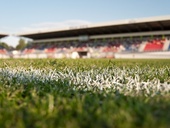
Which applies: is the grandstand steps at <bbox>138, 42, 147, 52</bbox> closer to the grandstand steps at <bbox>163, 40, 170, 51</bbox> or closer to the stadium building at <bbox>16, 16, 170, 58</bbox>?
the stadium building at <bbox>16, 16, 170, 58</bbox>

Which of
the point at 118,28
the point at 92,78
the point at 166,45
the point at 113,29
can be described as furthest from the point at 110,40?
the point at 92,78

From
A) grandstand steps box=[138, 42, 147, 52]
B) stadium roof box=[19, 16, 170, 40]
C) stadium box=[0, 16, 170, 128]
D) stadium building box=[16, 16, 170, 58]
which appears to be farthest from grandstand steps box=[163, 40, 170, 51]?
grandstand steps box=[138, 42, 147, 52]

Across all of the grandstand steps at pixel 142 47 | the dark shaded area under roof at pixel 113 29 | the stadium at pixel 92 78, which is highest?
the dark shaded area under roof at pixel 113 29

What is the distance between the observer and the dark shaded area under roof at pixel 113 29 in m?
43.9

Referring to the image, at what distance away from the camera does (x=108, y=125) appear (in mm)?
1479

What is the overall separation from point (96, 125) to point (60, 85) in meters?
2.15

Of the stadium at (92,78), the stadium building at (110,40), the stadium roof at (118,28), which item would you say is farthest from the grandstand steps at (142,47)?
the stadium roof at (118,28)

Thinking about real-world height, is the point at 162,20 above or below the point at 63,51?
above

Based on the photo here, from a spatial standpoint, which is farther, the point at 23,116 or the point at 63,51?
the point at 63,51

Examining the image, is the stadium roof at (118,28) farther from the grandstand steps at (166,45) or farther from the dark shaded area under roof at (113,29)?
the grandstand steps at (166,45)

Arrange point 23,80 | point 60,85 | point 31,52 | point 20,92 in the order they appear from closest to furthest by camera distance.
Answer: point 20,92
point 60,85
point 23,80
point 31,52

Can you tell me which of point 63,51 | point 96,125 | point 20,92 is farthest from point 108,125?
point 63,51

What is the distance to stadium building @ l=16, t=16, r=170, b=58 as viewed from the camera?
41281 mm

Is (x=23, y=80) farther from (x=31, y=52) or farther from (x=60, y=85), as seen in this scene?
(x=31, y=52)
